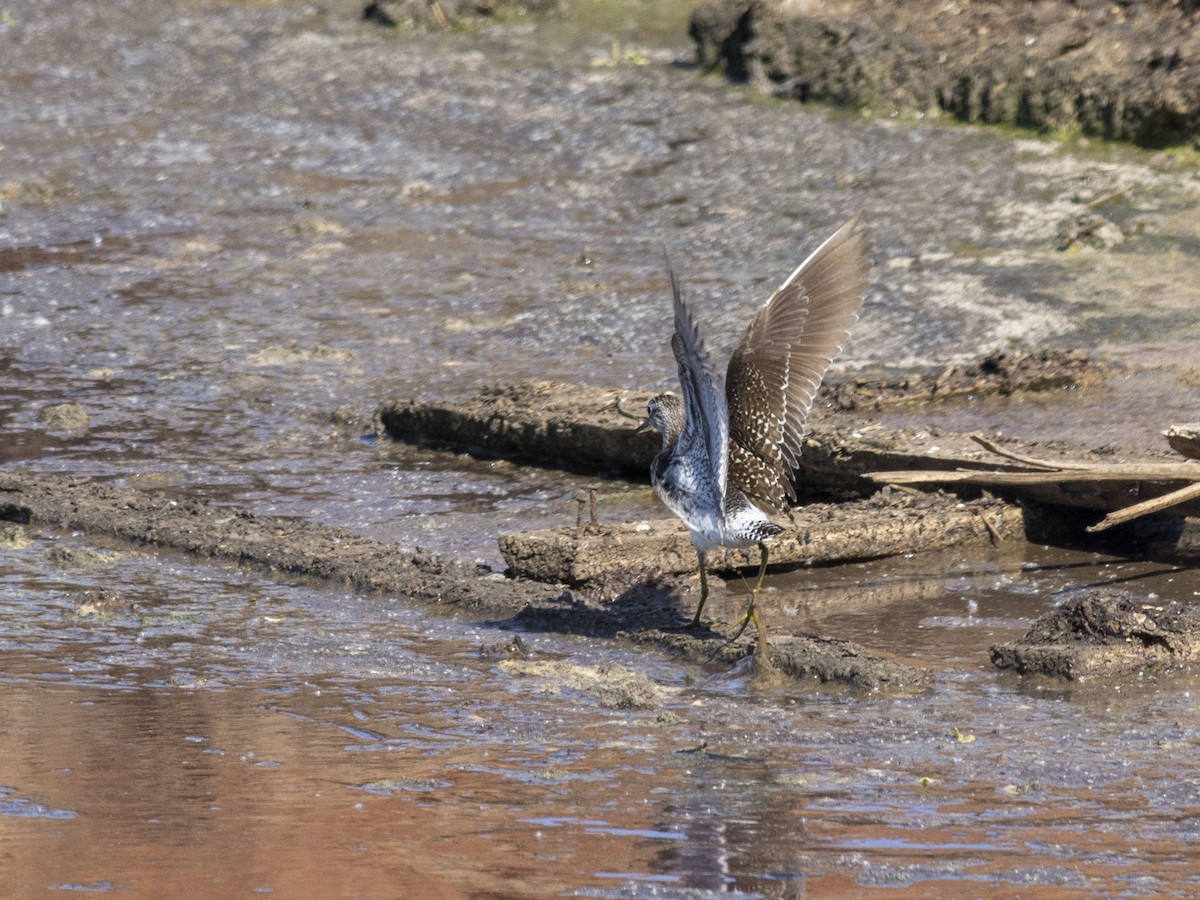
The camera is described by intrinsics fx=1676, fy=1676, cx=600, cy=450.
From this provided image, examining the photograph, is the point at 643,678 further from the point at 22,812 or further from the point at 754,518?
the point at 22,812

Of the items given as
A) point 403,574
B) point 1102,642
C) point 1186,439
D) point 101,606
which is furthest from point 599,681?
point 1186,439

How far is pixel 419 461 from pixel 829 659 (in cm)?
321

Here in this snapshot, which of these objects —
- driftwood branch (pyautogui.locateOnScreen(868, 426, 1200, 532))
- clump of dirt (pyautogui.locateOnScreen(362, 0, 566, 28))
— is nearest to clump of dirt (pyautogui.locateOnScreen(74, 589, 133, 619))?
driftwood branch (pyautogui.locateOnScreen(868, 426, 1200, 532))

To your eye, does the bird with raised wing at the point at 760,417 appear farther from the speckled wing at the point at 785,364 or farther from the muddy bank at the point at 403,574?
the muddy bank at the point at 403,574

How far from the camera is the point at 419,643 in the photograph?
5207mm

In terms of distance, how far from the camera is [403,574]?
578 cm

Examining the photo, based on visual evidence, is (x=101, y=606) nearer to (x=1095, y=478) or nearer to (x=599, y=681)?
(x=599, y=681)

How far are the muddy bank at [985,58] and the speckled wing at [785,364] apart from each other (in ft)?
20.7

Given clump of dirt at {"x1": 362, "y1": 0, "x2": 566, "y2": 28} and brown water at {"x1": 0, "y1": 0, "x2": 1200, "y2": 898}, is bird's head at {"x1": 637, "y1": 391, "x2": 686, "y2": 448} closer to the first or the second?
brown water at {"x1": 0, "y1": 0, "x2": 1200, "y2": 898}

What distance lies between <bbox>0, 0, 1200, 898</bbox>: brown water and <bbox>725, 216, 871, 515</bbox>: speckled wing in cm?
61

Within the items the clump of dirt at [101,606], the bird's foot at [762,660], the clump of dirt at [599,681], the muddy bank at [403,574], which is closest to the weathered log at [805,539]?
the muddy bank at [403,574]

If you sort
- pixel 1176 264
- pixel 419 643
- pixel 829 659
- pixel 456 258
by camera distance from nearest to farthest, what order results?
1. pixel 829 659
2. pixel 419 643
3. pixel 1176 264
4. pixel 456 258

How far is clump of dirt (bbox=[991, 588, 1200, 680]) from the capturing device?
4.63 metres

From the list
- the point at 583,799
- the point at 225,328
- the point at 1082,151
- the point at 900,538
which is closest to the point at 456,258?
the point at 225,328
